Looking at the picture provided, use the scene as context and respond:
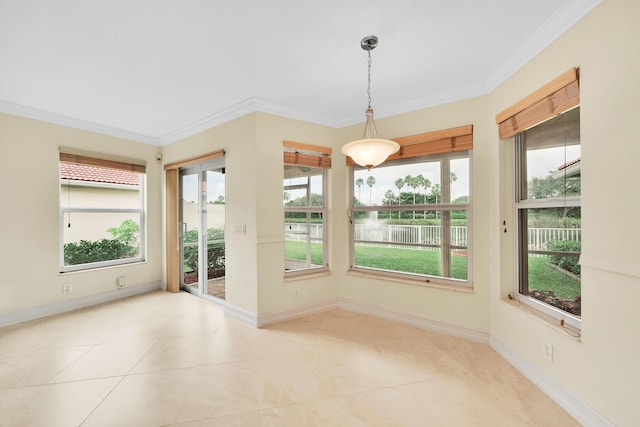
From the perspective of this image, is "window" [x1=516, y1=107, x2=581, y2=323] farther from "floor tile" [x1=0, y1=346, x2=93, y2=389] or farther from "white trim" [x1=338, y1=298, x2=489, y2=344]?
"floor tile" [x1=0, y1=346, x2=93, y2=389]

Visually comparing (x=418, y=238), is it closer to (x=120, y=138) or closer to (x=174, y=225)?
(x=174, y=225)

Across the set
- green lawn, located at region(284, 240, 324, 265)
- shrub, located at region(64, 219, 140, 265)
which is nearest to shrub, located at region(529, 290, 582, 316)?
green lawn, located at region(284, 240, 324, 265)

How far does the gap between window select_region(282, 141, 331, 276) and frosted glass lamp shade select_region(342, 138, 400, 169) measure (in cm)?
132

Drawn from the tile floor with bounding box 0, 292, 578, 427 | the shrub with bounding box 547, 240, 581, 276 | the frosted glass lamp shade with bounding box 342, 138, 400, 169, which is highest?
the frosted glass lamp shade with bounding box 342, 138, 400, 169

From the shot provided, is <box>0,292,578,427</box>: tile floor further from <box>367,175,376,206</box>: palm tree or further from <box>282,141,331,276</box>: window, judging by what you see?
<box>367,175,376,206</box>: palm tree

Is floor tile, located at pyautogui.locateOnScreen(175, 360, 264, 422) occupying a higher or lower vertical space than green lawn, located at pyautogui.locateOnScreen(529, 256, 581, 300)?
lower

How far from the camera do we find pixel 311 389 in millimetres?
2039

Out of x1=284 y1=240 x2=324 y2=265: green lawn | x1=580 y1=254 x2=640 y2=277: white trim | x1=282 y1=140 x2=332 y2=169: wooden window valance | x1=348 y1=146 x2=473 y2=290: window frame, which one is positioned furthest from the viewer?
x1=284 y1=240 x2=324 y2=265: green lawn

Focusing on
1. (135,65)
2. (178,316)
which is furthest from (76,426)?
(135,65)

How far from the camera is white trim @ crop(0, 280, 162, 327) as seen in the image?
10.6 feet

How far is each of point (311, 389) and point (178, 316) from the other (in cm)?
226

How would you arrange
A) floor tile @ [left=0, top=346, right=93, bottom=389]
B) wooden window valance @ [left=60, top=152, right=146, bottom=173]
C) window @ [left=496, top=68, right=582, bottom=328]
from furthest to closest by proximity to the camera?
wooden window valance @ [left=60, top=152, right=146, bottom=173] → floor tile @ [left=0, top=346, right=93, bottom=389] → window @ [left=496, top=68, right=582, bottom=328]

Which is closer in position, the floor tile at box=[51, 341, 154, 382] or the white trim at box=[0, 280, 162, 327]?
the floor tile at box=[51, 341, 154, 382]

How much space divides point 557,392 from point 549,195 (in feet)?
4.61
